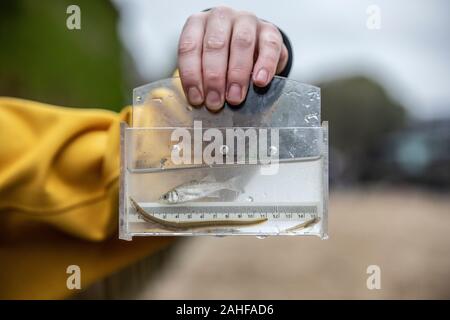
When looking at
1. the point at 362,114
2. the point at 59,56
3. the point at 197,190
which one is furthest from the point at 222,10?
the point at 362,114

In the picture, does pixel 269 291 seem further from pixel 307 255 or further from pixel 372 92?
pixel 372 92

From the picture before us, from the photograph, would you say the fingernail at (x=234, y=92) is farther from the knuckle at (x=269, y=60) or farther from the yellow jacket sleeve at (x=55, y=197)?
the yellow jacket sleeve at (x=55, y=197)

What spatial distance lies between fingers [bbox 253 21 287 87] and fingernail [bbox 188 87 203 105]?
7 cm

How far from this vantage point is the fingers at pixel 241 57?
837 mm

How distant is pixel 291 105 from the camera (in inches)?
33.2

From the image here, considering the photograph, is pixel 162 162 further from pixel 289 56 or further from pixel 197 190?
pixel 289 56

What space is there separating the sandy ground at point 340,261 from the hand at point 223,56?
3028mm

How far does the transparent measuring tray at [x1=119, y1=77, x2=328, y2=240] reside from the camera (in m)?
0.83

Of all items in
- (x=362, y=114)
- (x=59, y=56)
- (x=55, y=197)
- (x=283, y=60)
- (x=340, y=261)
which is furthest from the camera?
(x=362, y=114)

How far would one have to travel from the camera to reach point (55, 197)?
3.81 feet

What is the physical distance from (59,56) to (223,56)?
1.47 m

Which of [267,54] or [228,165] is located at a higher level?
[267,54]

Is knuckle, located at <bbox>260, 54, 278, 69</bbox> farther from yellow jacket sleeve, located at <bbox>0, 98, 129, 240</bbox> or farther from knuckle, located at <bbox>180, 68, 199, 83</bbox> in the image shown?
yellow jacket sleeve, located at <bbox>0, 98, 129, 240</bbox>

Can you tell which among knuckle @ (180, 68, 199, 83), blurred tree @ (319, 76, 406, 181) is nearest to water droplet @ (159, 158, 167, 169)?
knuckle @ (180, 68, 199, 83)
